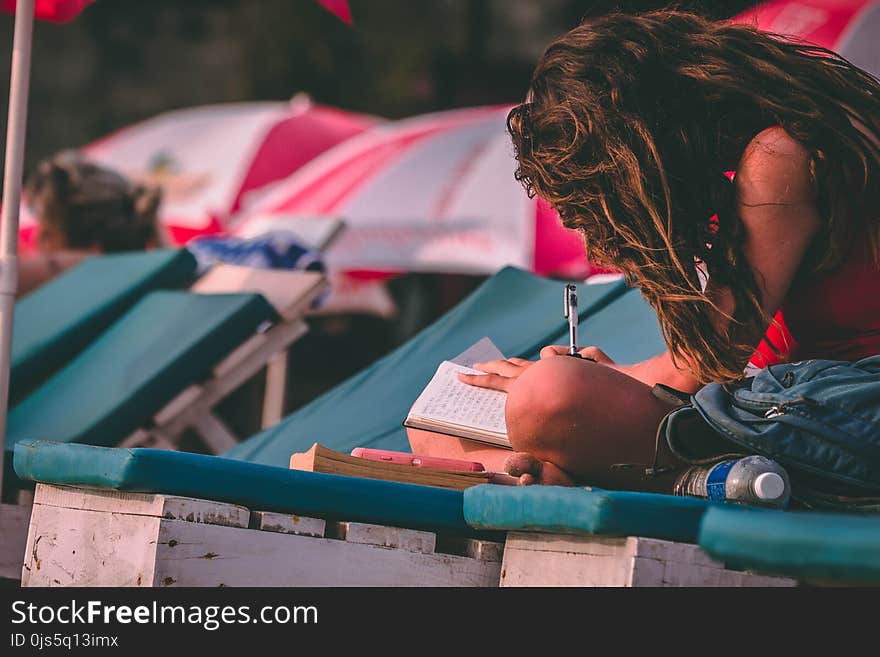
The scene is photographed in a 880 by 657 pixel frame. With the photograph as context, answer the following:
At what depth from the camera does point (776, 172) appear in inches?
82.0

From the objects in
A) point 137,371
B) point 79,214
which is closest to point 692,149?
point 137,371

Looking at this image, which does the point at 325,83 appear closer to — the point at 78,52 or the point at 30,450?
the point at 78,52

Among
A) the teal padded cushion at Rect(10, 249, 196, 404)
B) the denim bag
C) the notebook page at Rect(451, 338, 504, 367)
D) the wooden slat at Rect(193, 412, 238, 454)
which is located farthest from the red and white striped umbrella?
the denim bag

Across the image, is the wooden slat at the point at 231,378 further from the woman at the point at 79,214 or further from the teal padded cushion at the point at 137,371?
the woman at the point at 79,214

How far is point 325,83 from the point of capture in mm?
12453

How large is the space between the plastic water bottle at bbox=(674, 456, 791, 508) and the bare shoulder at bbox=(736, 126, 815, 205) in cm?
40

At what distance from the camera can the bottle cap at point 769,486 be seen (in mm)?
1920

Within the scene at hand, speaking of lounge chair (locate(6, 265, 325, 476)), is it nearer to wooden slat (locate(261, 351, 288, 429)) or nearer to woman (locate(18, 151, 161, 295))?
woman (locate(18, 151, 161, 295))

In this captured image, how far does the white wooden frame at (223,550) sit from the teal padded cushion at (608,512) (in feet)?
0.84

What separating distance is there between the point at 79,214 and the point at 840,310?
12.2ft

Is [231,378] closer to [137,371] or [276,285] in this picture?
[137,371]
